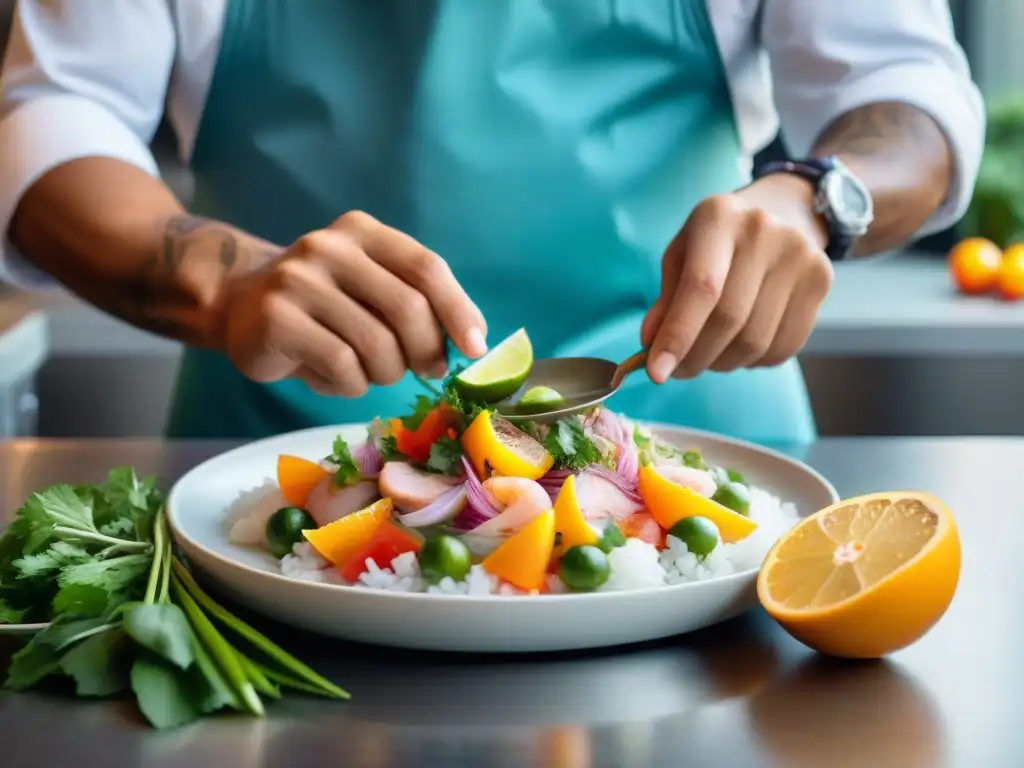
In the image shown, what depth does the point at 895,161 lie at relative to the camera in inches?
67.9

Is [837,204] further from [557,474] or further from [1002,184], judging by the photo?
[1002,184]

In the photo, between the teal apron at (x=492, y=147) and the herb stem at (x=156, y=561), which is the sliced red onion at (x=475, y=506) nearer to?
the herb stem at (x=156, y=561)

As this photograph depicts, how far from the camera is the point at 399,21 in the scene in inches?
68.7

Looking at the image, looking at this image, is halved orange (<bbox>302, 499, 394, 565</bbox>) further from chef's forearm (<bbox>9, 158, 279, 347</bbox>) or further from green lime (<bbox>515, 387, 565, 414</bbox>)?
chef's forearm (<bbox>9, 158, 279, 347</bbox>)

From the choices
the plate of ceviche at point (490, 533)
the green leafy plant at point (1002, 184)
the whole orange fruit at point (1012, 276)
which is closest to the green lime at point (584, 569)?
the plate of ceviche at point (490, 533)

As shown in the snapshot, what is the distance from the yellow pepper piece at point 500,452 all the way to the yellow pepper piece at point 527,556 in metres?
0.10

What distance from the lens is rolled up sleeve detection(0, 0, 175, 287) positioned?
1695 millimetres


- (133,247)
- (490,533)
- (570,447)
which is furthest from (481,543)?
(133,247)

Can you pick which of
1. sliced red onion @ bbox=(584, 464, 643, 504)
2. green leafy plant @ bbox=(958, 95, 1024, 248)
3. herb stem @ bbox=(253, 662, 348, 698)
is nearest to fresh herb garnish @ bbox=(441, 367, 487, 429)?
sliced red onion @ bbox=(584, 464, 643, 504)

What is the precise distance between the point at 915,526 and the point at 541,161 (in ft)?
3.08

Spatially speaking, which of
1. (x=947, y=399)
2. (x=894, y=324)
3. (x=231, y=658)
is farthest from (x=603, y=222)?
(x=947, y=399)

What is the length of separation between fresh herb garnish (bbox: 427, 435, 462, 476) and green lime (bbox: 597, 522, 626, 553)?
14cm

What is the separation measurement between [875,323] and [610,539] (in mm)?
2032

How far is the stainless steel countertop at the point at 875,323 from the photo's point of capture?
9.52ft
